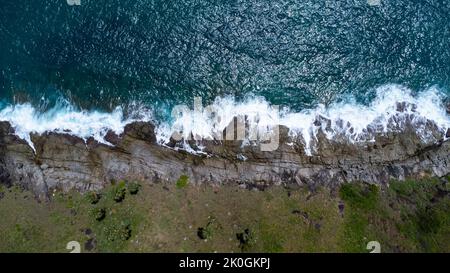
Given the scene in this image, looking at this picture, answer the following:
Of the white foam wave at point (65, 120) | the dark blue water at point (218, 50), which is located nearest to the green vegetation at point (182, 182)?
the white foam wave at point (65, 120)

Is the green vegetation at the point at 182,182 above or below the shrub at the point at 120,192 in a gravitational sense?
above

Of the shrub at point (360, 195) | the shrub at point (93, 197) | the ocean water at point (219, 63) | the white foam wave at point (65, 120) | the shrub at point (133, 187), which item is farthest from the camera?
the ocean water at point (219, 63)

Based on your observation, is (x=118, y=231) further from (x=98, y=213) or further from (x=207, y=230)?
(x=207, y=230)

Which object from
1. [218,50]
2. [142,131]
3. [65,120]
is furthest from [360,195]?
[65,120]

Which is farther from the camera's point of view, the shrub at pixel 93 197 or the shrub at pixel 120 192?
the shrub at pixel 93 197

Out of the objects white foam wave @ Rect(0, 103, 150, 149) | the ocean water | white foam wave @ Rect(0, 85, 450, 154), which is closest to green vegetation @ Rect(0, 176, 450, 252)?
white foam wave @ Rect(0, 85, 450, 154)

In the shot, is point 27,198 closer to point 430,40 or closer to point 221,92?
point 221,92

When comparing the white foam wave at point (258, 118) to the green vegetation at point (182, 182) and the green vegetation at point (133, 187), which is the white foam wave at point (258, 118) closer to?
the green vegetation at point (182, 182)
